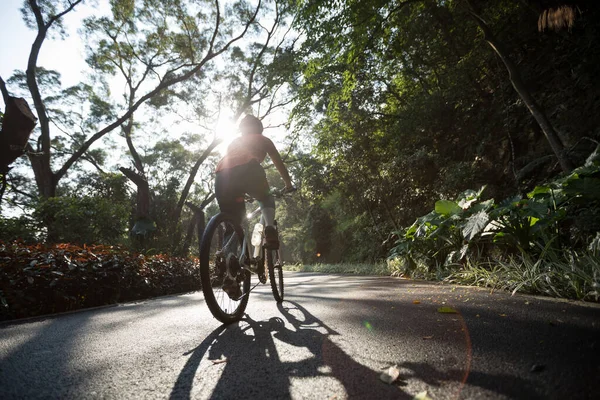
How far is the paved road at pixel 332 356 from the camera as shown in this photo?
1.02 m

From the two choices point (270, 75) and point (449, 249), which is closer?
point (449, 249)

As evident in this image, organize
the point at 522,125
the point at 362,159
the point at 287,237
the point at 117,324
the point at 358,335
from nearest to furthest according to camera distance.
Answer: the point at 358,335 → the point at 117,324 → the point at 522,125 → the point at 362,159 → the point at 287,237

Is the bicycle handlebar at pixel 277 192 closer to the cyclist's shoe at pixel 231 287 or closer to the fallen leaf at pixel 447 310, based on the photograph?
the cyclist's shoe at pixel 231 287

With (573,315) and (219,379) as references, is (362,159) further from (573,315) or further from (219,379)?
(219,379)

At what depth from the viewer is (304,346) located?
5.22ft

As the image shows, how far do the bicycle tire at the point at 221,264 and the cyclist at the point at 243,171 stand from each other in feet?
0.43

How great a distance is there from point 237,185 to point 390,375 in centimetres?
191

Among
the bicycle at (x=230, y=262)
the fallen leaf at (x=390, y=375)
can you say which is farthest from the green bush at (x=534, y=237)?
the bicycle at (x=230, y=262)

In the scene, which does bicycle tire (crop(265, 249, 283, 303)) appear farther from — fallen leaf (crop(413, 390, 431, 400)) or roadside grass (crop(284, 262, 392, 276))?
roadside grass (crop(284, 262, 392, 276))

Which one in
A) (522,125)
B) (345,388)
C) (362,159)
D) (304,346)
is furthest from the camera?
(362,159)

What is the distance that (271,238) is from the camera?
284 cm

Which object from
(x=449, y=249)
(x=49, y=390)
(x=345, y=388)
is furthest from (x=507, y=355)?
(x=449, y=249)

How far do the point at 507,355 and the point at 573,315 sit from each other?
2.86 feet

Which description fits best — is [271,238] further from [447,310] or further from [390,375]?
[390,375]
